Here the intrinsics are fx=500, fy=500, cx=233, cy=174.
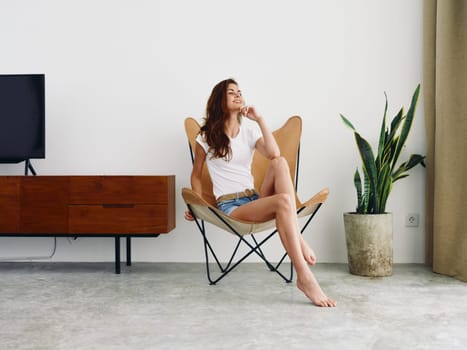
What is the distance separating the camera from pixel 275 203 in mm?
2342

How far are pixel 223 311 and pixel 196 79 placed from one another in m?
1.78

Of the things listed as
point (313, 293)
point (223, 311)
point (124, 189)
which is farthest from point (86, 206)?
point (313, 293)

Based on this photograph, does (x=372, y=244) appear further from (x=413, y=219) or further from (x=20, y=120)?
(x=20, y=120)

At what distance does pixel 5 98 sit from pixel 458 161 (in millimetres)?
2822

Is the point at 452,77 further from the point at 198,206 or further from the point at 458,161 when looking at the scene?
the point at 198,206

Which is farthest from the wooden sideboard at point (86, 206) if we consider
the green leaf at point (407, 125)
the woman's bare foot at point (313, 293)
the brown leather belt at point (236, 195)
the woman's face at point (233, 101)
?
the green leaf at point (407, 125)

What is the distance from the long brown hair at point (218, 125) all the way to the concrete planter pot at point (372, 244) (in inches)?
35.4

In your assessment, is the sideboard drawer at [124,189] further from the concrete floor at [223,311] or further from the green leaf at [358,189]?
the green leaf at [358,189]

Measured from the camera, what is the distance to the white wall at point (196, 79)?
3367mm

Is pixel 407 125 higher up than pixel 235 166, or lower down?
higher up

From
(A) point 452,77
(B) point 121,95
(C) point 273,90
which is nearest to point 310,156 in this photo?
(C) point 273,90

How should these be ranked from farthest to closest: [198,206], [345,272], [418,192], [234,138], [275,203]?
1. [418,192]
2. [345,272]
3. [234,138]
4. [198,206]
5. [275,203]

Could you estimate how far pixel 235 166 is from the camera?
2.79 m

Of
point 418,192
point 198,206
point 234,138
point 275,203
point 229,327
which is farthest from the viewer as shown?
point 418,192
